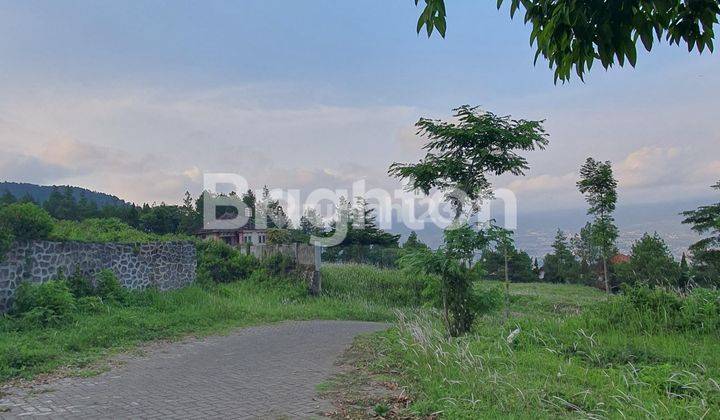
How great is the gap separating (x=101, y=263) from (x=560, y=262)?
3432cm

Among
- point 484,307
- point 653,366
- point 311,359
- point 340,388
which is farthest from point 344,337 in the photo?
point 653,366

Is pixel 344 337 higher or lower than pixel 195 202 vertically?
lower

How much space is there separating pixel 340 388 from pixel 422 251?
9.82 feet

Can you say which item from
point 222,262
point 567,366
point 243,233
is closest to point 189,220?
point 243,233

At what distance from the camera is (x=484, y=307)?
341 inches

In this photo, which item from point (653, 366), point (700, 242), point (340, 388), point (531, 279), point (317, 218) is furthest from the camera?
point (531, 279)

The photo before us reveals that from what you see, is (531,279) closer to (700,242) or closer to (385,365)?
(700,242)

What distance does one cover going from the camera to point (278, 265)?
19.3 m

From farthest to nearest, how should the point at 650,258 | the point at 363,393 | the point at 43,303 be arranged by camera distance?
the point at 650,258 < the point at 43,303 < the point at 363,393

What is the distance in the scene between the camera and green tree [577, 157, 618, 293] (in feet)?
55.5

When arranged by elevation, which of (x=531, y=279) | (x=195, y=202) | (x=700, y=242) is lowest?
(x=531, y=279)

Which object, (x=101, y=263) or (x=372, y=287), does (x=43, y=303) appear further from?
(x=372, y=287)

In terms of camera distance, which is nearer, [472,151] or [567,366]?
[567,366]

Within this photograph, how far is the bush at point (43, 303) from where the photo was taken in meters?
10.3
